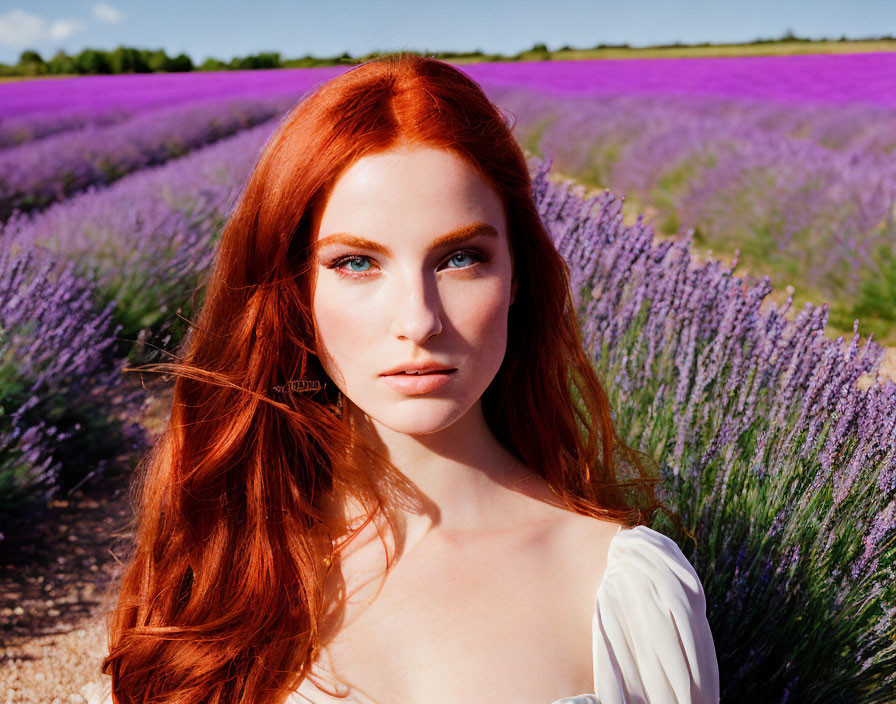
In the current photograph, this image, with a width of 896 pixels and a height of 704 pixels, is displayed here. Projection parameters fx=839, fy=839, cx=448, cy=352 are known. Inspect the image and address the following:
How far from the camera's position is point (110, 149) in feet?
19.9

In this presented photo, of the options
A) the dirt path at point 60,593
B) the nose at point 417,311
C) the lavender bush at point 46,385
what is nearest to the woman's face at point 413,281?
the nose at point 417,311

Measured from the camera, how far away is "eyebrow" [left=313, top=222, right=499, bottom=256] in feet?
4.11

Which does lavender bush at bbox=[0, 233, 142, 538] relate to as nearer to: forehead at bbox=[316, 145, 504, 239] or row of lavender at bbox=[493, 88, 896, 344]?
forehead at bbox=[316, 145, 504, 239]

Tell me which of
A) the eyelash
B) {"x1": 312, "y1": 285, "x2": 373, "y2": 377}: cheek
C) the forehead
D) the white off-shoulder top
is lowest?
the white off-shoulder top

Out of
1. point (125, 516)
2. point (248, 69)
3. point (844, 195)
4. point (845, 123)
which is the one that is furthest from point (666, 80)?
point (125, 516)

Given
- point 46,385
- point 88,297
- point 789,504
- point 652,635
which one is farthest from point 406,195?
point 88,297

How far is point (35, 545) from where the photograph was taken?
315 centimetres

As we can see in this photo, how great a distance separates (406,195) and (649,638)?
2.61 feet

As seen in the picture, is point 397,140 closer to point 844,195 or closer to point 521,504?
point 521,504

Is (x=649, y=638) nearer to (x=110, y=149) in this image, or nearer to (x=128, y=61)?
(x=110, y=149)

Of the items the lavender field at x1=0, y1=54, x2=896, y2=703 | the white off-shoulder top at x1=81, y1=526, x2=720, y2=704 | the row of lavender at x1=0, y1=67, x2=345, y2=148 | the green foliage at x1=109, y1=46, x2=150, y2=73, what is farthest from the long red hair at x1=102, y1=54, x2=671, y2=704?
the green foliage at x1=109, y1=46, x2=150, y2=73

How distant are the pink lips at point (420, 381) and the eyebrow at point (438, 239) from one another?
0.19 metres

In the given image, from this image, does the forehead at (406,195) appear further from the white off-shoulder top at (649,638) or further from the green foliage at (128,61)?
the green foliage at (128,61)

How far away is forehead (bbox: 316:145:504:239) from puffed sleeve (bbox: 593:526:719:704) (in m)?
0.64
